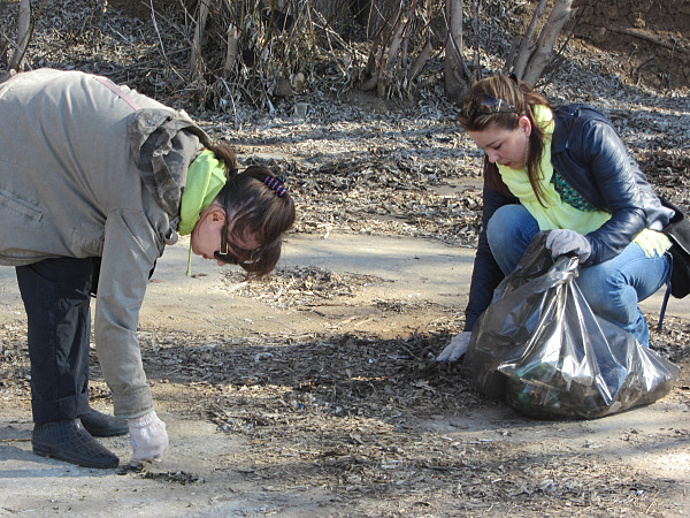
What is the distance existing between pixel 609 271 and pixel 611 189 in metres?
0.33

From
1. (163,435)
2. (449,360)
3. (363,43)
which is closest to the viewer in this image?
(163,435)

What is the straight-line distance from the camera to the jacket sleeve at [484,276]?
3.61 m

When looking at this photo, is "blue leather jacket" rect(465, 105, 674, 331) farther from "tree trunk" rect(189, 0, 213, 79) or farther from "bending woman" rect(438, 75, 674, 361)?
"tree trunk" rect(189, 0, 213, 79)

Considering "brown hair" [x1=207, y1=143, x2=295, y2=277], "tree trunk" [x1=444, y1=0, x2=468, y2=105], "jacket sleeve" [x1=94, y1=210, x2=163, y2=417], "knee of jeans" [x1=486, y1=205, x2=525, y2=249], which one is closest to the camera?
"jacket sleeve" [x1=94, y1=210, x2=163, y2=417]

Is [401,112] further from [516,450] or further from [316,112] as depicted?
[516,450]

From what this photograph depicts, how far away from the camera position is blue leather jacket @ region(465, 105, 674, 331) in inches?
124

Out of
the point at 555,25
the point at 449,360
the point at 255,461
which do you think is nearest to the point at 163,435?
the point at 255,461

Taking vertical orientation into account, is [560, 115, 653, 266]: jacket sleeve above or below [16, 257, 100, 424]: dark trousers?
above

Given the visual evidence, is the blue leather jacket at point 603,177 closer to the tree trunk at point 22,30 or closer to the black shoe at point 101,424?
the black shoe at point 101,424

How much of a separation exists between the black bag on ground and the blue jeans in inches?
1.5

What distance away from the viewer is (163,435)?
247 centimetres

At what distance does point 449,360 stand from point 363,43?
24.5 ft

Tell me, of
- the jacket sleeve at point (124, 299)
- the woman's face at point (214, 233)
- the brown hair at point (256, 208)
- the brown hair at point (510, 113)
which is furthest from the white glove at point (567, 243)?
the jacket sleeve at point (124, 299)

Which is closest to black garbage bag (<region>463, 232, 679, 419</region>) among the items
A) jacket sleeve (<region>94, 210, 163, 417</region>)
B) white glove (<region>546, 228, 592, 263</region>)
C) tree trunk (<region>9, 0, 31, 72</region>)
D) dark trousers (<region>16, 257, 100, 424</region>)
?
white glove (<region>546, 228, 592, 263</region>)
